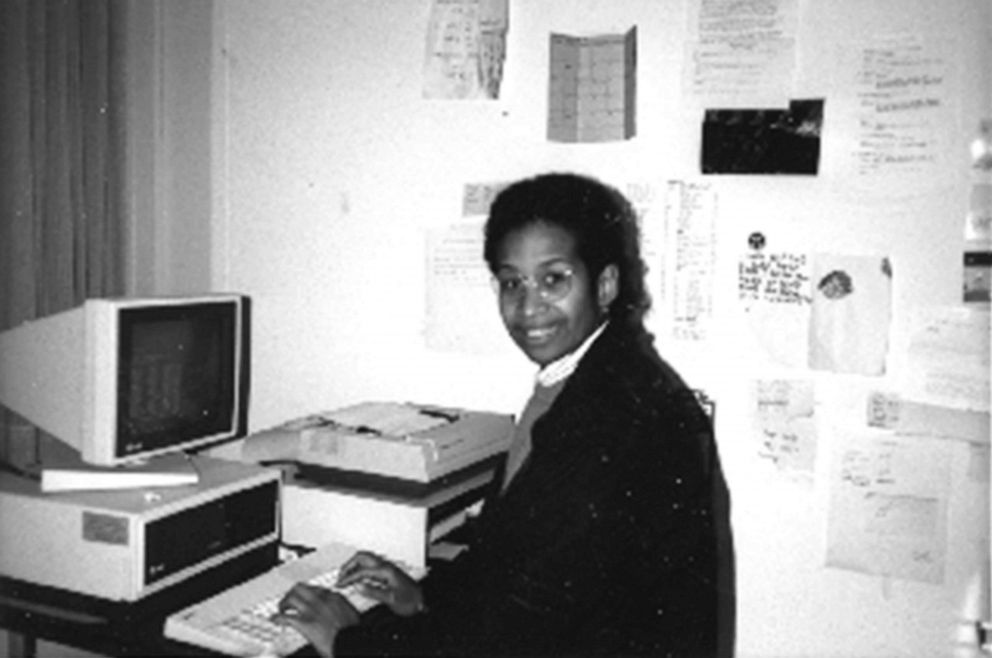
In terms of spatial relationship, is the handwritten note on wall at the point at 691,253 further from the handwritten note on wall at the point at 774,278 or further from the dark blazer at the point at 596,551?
the dark blazer at the point at 596,551

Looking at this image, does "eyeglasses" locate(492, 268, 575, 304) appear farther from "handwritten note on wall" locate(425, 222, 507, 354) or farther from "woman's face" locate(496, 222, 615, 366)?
"handwritten note on wall" locate(425, 222, 507, 354)

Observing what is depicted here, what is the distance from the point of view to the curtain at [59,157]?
191cm

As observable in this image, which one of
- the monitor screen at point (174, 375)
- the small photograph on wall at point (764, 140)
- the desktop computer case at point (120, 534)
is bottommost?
the desktop computer case at point (120, 534)

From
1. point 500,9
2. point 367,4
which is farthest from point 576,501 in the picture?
point 367,4

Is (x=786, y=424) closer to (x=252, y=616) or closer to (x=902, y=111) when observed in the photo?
(x=902, y=111)

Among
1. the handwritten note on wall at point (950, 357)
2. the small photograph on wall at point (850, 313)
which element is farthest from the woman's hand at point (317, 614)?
the handwritten note on wall at point (950, 357)

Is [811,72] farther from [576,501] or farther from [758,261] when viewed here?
[576,501]

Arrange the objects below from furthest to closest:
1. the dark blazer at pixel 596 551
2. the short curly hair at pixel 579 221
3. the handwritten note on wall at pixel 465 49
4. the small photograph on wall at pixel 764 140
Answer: the handwritten note on wall at pixel 465 49 → the small photograph on wall at pixel 764 140 → the short curly hair at pixel 579 221 → the dark blazer at pixel 596 551

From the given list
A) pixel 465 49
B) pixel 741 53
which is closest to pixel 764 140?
pixel 741 53

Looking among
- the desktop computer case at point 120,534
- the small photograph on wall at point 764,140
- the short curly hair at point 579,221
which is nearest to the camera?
the desktop computer case at point 120,534

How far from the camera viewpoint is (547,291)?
163 cm

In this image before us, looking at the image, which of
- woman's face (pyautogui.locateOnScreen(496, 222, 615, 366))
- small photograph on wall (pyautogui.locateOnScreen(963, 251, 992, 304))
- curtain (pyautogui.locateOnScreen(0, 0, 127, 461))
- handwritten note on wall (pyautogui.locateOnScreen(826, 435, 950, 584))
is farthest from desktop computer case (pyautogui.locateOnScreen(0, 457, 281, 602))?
small photograph on wall (pyautogui.locateOnScreen(963, 251, 992, 304))

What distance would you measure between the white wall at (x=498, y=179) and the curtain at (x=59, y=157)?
0.36 metres

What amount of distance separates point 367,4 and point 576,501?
1.45 metres
